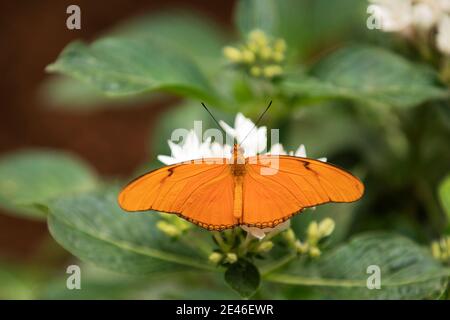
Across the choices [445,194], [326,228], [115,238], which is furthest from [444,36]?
[115,238]

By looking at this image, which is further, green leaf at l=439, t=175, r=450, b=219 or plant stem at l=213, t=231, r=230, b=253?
green leaf at l=439, t=175, r=450, b=219

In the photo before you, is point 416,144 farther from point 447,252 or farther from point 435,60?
point 447,252

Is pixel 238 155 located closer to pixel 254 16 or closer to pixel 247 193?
pixel 247 193

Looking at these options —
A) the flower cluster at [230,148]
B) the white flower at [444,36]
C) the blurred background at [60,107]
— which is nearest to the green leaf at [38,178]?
the flower cluster at [230,148]

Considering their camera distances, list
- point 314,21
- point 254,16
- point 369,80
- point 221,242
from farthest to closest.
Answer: point 314,21 → point 254,16 → point 369,80 → point 221,242

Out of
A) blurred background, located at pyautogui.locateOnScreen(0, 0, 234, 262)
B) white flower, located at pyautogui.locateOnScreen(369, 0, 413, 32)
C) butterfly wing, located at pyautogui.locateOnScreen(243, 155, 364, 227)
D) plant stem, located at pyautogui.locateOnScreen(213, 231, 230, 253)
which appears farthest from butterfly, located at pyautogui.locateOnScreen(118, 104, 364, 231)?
blurred background, located at pyautogui.locateOnScreen(0, 0, 234, 262)

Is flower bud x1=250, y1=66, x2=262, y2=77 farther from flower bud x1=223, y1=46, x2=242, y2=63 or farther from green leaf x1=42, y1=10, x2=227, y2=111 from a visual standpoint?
green leaf x1=42, y1=10, x2=227, y2=111
